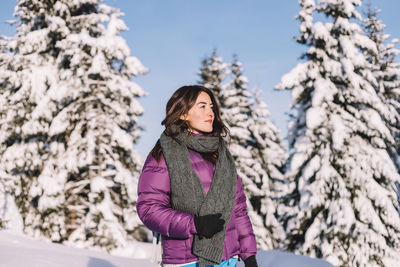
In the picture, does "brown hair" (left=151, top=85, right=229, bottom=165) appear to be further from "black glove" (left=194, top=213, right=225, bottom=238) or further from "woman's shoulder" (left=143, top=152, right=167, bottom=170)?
"black glove" (left=194, top=213, right=225, bottom=238)

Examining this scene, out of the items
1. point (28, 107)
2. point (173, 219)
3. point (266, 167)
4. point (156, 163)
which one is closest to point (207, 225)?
point (173, 219)

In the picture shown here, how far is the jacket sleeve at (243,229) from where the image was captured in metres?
3.14

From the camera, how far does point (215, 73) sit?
26750mm

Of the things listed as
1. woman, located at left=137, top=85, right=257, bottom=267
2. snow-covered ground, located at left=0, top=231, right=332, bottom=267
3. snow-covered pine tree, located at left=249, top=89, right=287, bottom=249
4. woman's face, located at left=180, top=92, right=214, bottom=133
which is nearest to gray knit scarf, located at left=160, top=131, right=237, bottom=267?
woman, located at left=137, top=85, right=257, bottom=267

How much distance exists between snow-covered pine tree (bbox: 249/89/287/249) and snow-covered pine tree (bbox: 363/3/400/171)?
249 inches

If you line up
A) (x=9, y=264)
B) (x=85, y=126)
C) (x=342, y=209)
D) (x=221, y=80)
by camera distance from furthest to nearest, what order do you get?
1. (x=221, y=80)
2. (x=85, y=126)
3. (x=342, y=209)
4. (x=9, y=264)

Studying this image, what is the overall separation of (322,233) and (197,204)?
1414 centimetres

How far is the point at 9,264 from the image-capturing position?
675 centimetres

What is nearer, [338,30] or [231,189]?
[231,189]

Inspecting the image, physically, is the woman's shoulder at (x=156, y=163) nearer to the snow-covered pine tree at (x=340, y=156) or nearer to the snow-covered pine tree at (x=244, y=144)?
the snow-covered pine tree at (x=340, y=156)

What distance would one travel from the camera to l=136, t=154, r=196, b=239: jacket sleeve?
2688 millimetres

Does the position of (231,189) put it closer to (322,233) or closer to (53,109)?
(322,233)

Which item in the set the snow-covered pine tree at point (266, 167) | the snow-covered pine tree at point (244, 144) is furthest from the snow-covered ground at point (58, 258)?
the snow-covered pine tree at point (266, 167)

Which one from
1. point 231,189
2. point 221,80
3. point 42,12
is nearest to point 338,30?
point 221,80
